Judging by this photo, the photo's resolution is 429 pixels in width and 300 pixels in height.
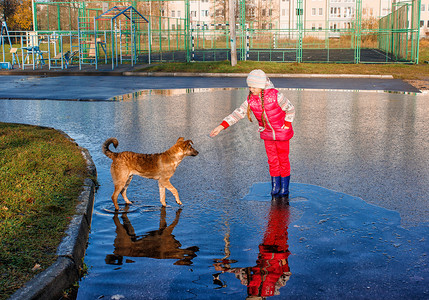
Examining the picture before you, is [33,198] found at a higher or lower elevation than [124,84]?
lower

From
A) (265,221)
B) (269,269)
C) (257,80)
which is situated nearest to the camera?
(269,269)

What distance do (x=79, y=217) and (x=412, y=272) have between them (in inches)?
119

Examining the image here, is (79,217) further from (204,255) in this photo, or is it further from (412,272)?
A: (412,272)

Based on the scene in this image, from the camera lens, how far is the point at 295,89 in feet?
64.1

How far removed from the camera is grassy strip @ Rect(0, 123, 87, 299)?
4.20 metres

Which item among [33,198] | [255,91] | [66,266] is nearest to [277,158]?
[255,91]

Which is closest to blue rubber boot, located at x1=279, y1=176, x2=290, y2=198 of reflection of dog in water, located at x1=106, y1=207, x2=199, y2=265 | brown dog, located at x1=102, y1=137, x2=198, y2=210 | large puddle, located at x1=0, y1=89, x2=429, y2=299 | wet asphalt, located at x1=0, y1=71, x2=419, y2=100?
large puddle, located at x1=0, y1=89, x2=429, y2=299

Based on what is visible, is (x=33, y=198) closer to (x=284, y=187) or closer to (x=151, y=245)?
(x=151, y=245)

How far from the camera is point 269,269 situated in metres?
4.44

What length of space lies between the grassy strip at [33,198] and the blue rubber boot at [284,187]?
2.36 m

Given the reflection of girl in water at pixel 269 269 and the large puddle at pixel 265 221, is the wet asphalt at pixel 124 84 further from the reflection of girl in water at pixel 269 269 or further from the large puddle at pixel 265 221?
the reflection of girl in water at pixel 269 269

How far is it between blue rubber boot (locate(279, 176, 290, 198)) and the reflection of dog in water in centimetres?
157

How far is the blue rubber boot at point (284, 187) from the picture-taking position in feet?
21.7

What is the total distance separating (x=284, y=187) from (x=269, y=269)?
231cm
